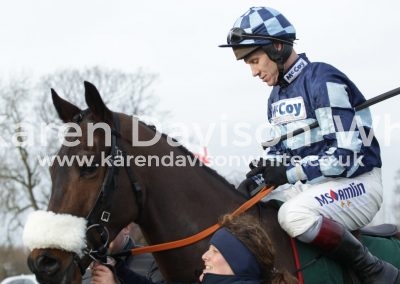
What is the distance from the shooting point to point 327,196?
4.13 meters

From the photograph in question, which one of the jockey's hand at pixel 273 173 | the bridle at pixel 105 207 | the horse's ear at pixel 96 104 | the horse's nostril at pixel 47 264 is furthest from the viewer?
the jockey's hand at pixel 273 173

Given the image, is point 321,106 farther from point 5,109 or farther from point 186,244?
point 5,109

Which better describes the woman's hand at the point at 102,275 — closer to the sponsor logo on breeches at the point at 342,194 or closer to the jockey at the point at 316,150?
the jockey at the point at 316,150

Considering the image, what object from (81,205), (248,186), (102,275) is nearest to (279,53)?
(248,186)

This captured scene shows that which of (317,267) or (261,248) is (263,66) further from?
(261,248)

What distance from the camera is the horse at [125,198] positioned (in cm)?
377

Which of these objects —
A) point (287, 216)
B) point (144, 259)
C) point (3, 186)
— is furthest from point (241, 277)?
point (3, 186)

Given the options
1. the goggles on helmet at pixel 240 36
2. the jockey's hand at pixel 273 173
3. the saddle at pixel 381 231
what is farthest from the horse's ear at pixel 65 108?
the saddle at pixel 381 231

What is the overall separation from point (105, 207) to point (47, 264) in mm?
446

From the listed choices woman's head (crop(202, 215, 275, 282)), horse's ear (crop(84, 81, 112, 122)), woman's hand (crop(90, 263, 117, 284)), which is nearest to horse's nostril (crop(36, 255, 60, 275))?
woman's hand (crop(90, 263, 117, 284))

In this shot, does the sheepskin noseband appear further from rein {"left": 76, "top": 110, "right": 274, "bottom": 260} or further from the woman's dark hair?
the woman's dark hair

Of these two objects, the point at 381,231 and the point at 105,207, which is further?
the point at 381,231

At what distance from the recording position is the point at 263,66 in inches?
176

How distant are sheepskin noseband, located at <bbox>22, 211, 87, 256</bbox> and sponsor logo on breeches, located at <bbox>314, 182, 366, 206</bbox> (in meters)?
1.40
